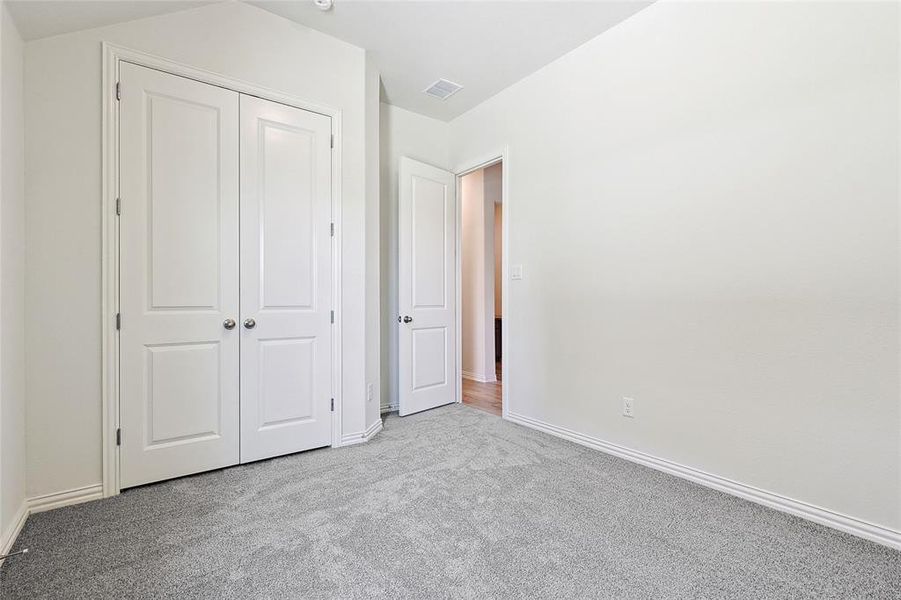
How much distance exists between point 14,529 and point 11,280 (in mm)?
1052

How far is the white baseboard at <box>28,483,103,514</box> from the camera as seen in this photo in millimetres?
1884

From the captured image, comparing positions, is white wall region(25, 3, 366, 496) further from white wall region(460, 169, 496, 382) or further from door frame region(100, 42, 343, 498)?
white wall region(460, 169, 496, 382)

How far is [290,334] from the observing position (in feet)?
8.56

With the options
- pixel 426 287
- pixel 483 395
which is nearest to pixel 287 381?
pixel 426 287

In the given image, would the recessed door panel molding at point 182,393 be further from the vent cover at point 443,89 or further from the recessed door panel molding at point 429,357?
the vent cover at point 443,89

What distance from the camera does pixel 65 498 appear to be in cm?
195

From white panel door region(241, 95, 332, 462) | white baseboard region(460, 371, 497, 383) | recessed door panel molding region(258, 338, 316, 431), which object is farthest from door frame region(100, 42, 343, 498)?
white baseboard region(460, 371, 497, 383)

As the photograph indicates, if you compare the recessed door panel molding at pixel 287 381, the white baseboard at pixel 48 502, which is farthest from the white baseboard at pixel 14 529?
the recessed door panel molding at pixel 287 381

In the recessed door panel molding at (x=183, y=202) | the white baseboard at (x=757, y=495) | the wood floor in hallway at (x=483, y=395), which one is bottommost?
the wood floor in hallway at (x=483, y=395)

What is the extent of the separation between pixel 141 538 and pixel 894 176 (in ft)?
11.5

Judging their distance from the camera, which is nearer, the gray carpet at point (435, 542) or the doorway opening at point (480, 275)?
the gray carpet at point (435, 542)

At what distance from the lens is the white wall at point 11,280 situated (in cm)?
159

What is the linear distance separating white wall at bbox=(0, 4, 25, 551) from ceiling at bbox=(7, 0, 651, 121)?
32 centimetres

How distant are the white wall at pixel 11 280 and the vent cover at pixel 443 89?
2.48 meters
